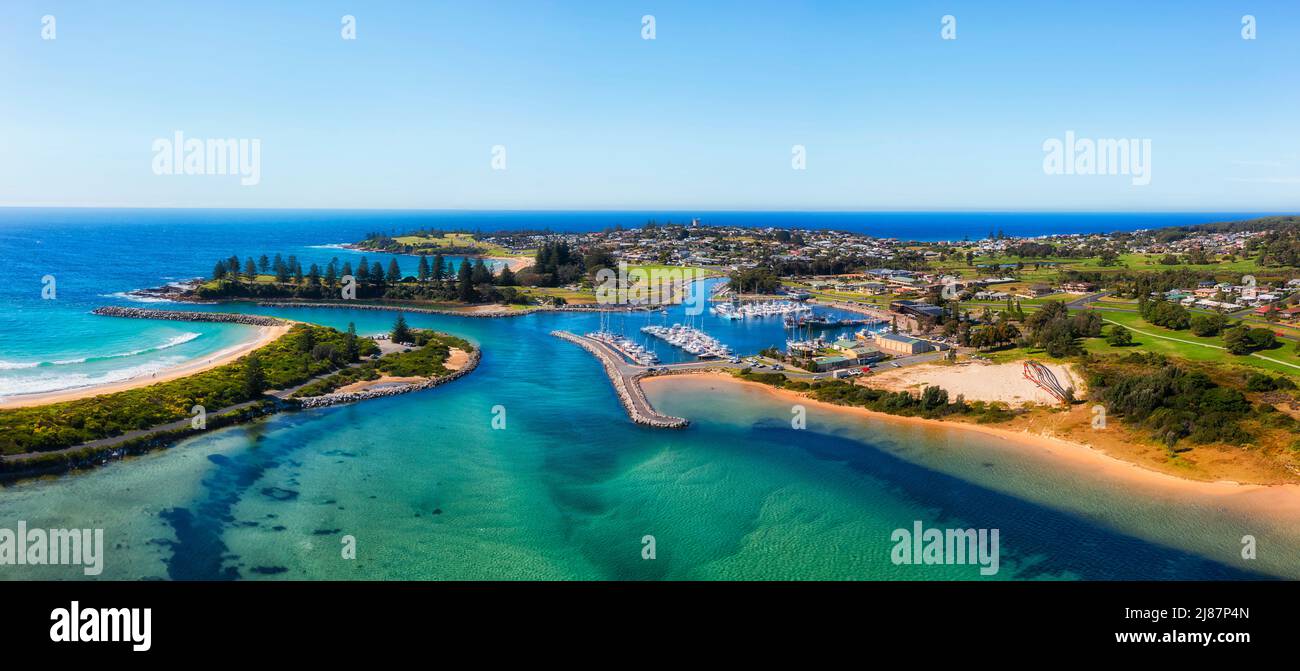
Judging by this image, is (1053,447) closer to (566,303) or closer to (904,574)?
(904,574)

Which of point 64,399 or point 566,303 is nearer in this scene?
point 64,399

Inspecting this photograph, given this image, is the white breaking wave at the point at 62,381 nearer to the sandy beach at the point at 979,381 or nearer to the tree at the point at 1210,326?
the sandy beach at the point at 979,381

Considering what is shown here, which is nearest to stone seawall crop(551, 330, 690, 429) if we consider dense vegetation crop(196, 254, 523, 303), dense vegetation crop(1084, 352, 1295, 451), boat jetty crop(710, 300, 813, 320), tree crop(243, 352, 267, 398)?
tree crop(243, 352, 267, 398)

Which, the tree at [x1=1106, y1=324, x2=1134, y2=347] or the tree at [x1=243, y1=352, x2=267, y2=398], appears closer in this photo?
the tree at [x1=243, y1=352, x2=267, y2=398]

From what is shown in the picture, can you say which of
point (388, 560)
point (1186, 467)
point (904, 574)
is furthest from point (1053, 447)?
point (388, 560)

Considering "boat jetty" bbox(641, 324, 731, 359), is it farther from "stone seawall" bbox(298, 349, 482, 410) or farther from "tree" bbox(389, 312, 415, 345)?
"tree" bbox(389, 312, 415, 345)

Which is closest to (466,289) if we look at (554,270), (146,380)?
(554,270)

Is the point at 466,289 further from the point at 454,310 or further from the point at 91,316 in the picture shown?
the point at 91,316

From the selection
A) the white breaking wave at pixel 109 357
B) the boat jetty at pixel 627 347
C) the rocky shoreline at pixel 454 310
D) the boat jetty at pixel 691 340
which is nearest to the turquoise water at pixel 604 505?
the boat jetty at pixel 627 347
